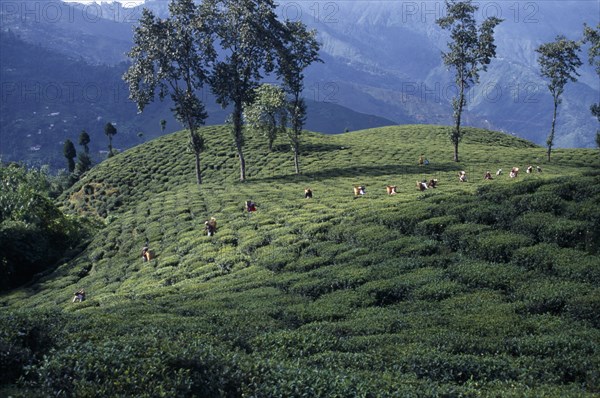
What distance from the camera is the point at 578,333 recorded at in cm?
1460

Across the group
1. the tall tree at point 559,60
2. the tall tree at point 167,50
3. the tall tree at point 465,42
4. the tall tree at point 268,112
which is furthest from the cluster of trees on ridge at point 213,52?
the tall tree at point 559,60

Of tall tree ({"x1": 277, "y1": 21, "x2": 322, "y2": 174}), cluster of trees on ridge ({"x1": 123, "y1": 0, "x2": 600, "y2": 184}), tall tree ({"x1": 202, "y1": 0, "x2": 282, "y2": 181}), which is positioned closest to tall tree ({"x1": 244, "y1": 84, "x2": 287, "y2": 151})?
cluster of trees on ridge ({"x1": 123, "y1": 0, "x2": 600, "y2": 184})

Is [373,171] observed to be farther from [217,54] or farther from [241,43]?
[217,54]

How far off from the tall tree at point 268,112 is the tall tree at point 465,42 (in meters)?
24.2

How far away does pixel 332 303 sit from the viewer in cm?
1952

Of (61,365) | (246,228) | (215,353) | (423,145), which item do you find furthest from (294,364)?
(423,145)

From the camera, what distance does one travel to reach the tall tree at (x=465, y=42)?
68.8m

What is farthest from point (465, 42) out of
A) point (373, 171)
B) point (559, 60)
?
point (373, 171)

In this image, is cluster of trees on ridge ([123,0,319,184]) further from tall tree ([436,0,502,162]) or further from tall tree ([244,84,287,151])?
tall tree ([436,0,502,162])

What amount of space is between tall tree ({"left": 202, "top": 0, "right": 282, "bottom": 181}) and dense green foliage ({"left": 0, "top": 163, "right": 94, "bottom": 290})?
2149 cm

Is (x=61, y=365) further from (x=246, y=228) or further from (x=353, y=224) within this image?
(x=246, y=228)

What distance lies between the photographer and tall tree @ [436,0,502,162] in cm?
6884

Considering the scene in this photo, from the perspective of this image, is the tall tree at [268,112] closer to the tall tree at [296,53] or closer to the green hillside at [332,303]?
the tall tree at [296,53]

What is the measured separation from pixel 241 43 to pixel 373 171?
70.4 ft
